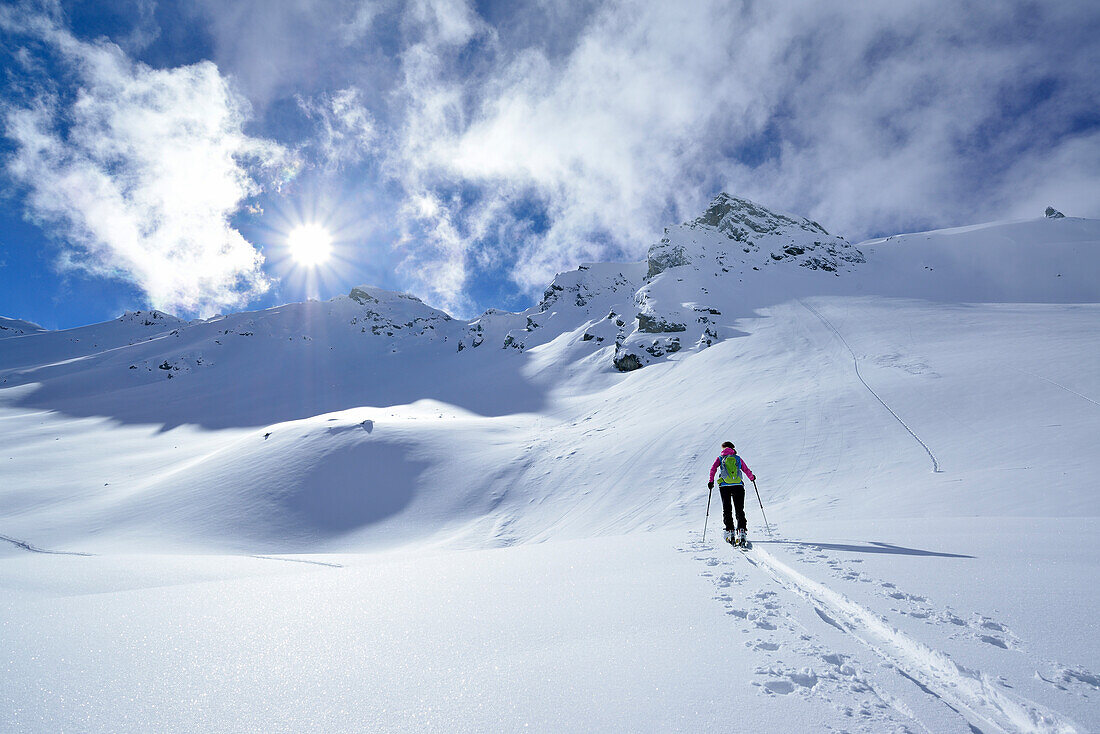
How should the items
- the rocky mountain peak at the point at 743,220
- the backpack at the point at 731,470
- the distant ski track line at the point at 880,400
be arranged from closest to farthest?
the backpack at the point at 731,470
the distant ski track line at the point at 880,400
the rocky mountain peak at the point at 743,220

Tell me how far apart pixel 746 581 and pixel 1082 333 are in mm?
23588

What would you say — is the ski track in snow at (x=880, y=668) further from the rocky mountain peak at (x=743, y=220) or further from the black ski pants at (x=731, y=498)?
the rocky mountain peak at (x=743, y=220)

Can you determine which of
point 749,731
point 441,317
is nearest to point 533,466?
point 749,731

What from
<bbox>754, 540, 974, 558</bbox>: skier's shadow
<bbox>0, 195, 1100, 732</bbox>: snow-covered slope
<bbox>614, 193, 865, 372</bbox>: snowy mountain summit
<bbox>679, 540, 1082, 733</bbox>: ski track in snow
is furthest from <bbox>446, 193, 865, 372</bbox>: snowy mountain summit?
<bbox>679, 540, 1082, 733</bbox>: ski track in snow

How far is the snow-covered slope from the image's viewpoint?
8.53ft

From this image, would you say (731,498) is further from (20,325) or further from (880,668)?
(20,325)

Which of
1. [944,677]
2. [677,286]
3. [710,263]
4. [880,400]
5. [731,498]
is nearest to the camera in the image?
[944,677]

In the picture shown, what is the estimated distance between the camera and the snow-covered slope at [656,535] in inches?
102

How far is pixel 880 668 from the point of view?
9.06 feet

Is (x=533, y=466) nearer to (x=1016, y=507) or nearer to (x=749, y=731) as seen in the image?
(x=1016, y=507)

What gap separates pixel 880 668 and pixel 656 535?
4739mm

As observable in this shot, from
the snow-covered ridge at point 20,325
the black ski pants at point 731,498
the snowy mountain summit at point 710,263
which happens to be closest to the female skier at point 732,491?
the black ski pants at point 731,498

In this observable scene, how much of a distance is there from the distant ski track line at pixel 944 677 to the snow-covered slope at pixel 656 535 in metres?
0.02

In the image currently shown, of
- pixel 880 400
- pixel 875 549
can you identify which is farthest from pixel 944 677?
pixel 880 400
